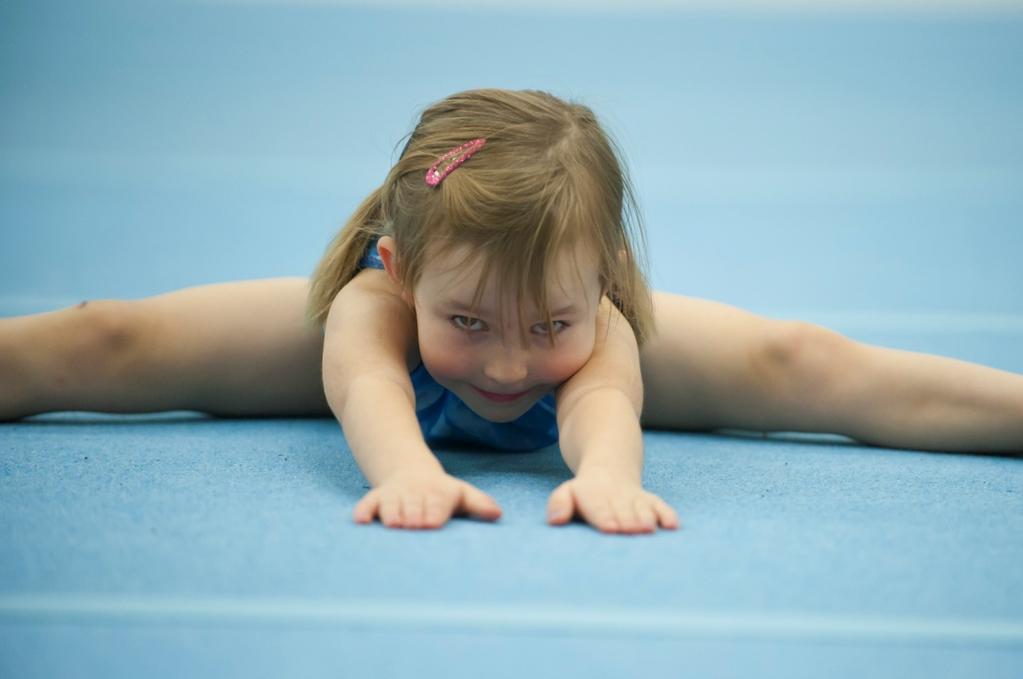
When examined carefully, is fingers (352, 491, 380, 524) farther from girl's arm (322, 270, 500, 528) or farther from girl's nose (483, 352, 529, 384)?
girl's nose (483, 352, 529, 384)

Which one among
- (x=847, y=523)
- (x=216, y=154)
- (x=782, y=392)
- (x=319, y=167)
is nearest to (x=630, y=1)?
(x=319, y=167)

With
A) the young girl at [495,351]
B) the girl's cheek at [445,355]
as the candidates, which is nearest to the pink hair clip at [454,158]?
the young girl at [495,351]

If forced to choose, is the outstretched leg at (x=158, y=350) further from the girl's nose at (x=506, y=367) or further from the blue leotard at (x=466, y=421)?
the girl's nose at (x=506, y=367)

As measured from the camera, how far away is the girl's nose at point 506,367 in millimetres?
827

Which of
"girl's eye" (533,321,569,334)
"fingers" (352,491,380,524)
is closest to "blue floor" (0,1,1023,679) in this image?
"fingers" (352,491,380,524)

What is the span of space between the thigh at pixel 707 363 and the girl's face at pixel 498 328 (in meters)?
0.25

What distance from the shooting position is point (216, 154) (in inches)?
95.5

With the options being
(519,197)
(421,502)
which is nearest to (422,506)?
(421,502)

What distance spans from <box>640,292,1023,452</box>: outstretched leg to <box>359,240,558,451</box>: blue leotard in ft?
0.43

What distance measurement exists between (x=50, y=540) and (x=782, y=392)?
68 centimetres

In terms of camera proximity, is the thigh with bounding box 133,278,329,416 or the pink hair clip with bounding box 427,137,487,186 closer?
the pink hair clip with bounding box 427,137,487,186

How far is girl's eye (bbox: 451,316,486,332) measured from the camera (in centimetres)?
83

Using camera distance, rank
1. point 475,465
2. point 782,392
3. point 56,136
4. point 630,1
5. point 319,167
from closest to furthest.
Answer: point 475,465
point 782,392
point 56,136
point 319,167
point 630,1

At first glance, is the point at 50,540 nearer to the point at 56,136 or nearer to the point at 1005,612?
the point at 1005,612
